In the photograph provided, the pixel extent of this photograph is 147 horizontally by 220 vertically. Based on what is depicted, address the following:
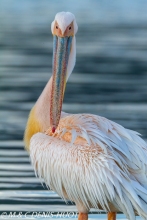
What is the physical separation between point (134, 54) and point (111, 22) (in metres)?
3.44

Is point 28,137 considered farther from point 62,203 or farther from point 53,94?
point 62,203

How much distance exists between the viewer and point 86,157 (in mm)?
5355

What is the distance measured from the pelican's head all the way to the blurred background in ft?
4.05

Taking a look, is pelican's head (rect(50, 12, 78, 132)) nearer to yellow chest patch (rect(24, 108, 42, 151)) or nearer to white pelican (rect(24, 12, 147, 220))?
white pelican (rect(24, 12, 147, 220))

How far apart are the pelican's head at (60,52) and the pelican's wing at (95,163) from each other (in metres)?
0.20

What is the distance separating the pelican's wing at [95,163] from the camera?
5.25 metres

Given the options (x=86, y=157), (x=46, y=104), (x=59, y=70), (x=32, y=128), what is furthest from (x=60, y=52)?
(x=86, y=157)

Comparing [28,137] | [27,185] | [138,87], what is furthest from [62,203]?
[138,87]

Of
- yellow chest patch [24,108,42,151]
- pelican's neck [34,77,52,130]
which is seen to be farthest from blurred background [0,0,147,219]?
pelican's neck [34,77,52,130]

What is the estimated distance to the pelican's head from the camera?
581cm

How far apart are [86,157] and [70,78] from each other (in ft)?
17.5

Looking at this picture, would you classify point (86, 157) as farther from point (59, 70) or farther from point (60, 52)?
point (60, 52)

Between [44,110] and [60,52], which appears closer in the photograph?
[60,52]

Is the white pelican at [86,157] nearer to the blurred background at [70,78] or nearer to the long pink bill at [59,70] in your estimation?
the long pink bill at [59,70]
